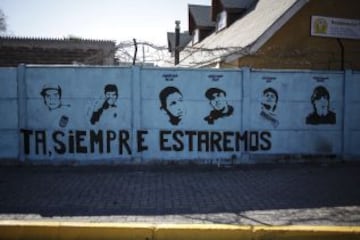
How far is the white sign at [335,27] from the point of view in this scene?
44.4ft

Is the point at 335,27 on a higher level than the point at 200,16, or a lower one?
lower

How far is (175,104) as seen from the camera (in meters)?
8.63

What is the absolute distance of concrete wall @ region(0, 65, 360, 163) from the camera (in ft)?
27.8

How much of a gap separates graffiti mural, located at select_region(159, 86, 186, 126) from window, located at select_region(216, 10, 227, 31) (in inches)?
417

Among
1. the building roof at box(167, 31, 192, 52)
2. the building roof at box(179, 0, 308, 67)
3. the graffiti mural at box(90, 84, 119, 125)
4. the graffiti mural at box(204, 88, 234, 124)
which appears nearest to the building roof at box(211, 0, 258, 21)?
the building roof at box(179, 0, 308, 67)

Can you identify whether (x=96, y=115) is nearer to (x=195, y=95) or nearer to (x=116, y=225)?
(x=195, y=95)

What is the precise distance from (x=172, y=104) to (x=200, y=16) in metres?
14.9

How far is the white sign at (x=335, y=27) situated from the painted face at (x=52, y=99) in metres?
9.51

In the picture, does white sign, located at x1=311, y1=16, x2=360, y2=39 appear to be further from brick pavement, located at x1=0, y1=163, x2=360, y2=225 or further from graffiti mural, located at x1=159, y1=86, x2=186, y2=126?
graffiti mural, located at x1=159, y1=86, x2=186, y2=126

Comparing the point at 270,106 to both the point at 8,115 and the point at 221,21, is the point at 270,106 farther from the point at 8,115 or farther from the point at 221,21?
the point at 221,21

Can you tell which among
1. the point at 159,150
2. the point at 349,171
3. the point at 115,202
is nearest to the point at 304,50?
the point at 349,171

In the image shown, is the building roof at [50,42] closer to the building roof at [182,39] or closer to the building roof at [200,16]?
the building roof at [200,16]

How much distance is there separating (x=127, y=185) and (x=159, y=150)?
73.5 inches

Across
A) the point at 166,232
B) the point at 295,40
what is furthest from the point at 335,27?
the point at 166,232
